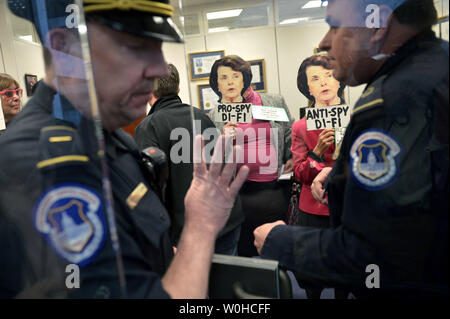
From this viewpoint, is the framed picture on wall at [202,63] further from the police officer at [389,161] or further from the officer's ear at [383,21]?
the officer's ear at [383,21]

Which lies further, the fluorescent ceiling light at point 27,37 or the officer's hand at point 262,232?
the officer's hand at point 262,232

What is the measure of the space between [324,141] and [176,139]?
530 mm

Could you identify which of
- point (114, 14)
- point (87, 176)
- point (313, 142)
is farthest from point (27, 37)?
point (313, 142)

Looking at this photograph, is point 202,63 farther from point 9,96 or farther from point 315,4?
point 9,96

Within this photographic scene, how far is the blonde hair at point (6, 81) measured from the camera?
0.93 m

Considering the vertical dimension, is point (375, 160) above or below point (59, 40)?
below

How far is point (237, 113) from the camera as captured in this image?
1.25 m

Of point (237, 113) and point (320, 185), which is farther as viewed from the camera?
point (237, 113)

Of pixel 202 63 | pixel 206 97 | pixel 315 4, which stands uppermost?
pixel 315 4

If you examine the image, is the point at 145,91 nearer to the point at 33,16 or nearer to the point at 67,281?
the point at 33,16

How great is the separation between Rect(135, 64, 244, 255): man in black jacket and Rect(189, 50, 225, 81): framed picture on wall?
0.06m

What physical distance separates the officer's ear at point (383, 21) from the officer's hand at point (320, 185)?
15.8 inches

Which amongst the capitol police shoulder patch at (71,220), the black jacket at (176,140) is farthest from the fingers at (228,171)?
the capitol police shoulder patch at (71,220)

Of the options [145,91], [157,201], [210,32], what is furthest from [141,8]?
[157,201]
